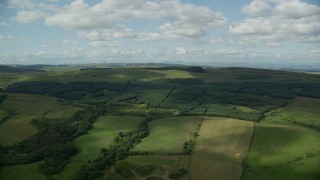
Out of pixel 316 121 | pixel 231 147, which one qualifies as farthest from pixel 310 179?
pixel 316 121

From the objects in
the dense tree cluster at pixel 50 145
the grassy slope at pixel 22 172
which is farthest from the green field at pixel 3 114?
the grassy slope at pixel 22 172

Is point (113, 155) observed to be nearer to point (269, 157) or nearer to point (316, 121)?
point (269, 157)

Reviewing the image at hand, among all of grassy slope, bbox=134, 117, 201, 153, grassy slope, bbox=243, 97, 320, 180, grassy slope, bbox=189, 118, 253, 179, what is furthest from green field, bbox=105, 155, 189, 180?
grassy slope, bbox=243, 97, 320, 180

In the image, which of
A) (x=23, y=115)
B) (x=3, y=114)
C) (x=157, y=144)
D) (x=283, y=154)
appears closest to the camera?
(x=283, y=154)

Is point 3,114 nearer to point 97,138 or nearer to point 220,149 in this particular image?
point 97,138

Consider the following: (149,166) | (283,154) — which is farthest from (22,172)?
(283,154)

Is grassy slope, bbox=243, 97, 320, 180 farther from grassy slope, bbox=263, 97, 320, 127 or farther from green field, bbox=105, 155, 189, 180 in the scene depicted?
green field, bbox=105, 155, 189, 180

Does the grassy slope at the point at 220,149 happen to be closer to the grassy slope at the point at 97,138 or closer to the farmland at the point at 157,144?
the farmland at the point at 157,144
